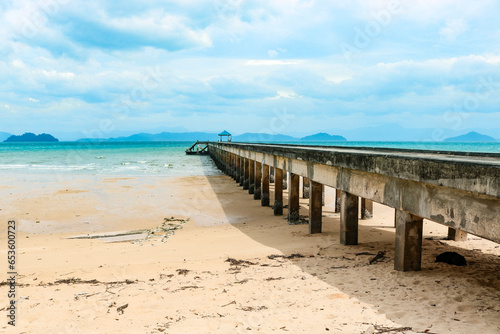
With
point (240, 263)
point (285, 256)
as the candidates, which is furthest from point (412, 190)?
point (240, 263)

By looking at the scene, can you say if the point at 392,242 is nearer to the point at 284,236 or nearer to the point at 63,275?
the point at 284,236

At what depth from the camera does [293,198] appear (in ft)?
34.4

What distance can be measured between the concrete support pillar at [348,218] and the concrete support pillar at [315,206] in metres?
1.22

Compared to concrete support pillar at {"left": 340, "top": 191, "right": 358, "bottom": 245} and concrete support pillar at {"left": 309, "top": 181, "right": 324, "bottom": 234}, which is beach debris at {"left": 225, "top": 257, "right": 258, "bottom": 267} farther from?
concrete support pillar at {"left": 309, "top": 181, "right": 324, "bottom": 234}

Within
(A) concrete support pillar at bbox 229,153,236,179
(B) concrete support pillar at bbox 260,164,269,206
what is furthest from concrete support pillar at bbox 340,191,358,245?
(A) concrete support pillar at bbox 229,153,236,179

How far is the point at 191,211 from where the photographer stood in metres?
14.0

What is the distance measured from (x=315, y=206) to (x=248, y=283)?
338cm

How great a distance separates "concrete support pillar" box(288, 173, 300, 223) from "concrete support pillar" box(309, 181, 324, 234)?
4.92ft

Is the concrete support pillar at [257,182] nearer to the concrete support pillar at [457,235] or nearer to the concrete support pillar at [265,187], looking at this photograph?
the concrete support pillar at [265,187]

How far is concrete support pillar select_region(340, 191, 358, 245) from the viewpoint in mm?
7180

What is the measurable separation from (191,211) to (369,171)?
9043mm

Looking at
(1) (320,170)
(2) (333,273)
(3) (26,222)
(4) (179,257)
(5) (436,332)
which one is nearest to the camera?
(5) (436,332)

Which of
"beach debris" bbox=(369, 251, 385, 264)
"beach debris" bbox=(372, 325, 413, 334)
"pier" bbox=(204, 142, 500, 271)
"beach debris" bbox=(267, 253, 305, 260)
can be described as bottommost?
"beach debris" bbox=(267, 253, 305, 260)

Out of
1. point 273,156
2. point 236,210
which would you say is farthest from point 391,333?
point 236,210
